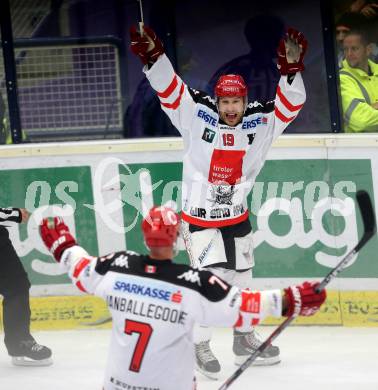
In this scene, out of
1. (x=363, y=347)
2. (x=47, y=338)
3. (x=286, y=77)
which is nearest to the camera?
(x=286, y=77)

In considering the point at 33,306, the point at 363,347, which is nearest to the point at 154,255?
the point at 363,347

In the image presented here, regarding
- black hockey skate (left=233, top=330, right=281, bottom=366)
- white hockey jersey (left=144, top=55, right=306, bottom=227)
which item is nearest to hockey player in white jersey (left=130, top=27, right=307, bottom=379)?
white hockey jersey (left=144, top=55, right=306, bottom=227)

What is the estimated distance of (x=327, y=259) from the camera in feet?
26.0

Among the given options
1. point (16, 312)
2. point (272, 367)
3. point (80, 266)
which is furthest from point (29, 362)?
point (80, 266)

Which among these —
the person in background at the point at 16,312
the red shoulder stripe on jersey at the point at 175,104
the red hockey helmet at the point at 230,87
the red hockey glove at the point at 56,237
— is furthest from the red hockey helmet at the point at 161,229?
the person in background at the point at 16,312

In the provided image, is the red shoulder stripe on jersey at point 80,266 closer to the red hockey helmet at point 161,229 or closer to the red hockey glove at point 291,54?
the red hockey helmet at point 161,229

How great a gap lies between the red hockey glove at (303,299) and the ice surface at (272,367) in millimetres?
1725

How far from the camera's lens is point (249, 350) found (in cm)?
716

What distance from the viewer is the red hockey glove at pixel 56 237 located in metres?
5.25

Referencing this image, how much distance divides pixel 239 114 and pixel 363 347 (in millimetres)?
1568

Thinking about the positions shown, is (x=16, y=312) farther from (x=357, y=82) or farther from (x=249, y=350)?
(x=357, y=82)

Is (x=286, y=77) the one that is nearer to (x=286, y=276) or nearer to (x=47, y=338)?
(x=286, y=276)

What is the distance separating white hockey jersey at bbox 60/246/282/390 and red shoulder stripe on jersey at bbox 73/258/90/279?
0.45ft

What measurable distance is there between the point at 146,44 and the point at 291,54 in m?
0.75
